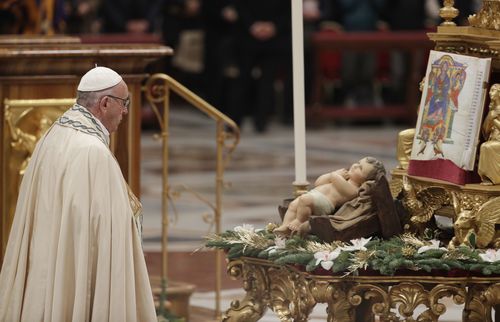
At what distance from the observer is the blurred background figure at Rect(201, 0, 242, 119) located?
2252cm

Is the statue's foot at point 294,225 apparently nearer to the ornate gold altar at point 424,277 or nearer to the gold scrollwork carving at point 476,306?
the ornate gold altar at point 424,277

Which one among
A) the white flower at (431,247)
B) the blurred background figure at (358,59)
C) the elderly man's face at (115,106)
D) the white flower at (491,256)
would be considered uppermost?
the elderly man's face at (115,106)

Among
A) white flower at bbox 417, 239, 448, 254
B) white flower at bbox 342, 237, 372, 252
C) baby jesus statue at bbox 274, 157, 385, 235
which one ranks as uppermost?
baby jesus statue at bbox 274, 157, 385, 235

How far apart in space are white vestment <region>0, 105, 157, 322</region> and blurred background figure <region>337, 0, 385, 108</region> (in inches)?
650

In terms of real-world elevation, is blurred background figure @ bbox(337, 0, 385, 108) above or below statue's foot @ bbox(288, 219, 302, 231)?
below

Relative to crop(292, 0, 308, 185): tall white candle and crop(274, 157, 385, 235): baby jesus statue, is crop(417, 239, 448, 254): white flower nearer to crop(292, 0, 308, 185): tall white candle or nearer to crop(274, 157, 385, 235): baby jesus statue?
crop(274, 157, 385, 235): baby jesus statue

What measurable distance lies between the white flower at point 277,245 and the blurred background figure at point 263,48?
14799 mm

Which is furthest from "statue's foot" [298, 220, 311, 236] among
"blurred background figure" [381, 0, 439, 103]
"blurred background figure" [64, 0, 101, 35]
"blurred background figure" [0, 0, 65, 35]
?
"blurred background figure" [64, 0, 101, 35]

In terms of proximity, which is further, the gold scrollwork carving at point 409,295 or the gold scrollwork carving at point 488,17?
the gold scrollwork carving at point 488,17

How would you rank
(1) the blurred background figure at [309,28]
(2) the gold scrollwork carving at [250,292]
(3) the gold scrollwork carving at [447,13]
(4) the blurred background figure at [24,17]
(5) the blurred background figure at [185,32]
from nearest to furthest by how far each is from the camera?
(2) the gold scrollwork carving at [250,292], (3) the gold scrollwork carving at [447,13], (4) the blurred background figure at [24,17], (1) the blurred background figure at [309,28], (5) the blurred background figure at [185,32]

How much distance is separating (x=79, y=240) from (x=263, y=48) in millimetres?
15821

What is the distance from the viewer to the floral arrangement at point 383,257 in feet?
23.0

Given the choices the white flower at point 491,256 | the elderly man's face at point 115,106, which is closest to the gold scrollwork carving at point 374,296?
the white flower at point 491,256

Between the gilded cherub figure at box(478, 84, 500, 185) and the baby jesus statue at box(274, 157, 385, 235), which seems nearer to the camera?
the gilded cherub figure at box(478, 84, 500, 185)
